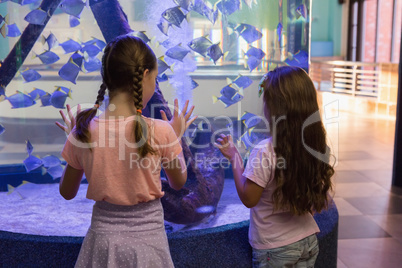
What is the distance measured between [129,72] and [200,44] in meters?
0.80

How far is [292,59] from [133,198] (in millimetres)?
1273

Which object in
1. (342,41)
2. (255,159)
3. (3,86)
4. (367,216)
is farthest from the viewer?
(342,41)

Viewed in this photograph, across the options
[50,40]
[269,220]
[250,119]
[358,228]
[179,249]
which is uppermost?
[50,40]

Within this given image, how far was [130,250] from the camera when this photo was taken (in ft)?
4.60

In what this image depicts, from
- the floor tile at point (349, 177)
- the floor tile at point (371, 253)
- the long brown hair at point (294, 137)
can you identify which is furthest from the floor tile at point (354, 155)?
the long brown hair at point (294, 137)

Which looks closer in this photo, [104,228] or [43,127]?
[104,228]

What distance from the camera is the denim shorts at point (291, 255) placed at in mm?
1665

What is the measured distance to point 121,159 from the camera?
1.40m

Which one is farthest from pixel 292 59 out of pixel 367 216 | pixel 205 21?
pixel 367 216

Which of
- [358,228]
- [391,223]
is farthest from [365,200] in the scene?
[358,228]

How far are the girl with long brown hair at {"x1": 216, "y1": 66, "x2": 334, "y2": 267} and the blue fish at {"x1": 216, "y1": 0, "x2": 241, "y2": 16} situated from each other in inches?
25.4

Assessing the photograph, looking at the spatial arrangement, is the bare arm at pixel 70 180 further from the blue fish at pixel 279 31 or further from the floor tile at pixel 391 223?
the floor tile at pixel 391 223

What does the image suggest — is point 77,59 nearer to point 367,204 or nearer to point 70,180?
point 70,180

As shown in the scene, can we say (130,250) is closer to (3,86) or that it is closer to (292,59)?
(3,86)
